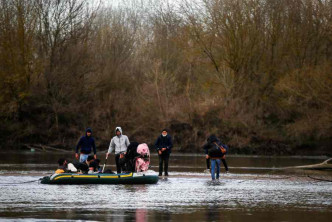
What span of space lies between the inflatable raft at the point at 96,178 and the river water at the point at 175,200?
45 cm

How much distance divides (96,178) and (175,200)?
19.0ft

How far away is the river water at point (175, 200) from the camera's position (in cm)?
1577

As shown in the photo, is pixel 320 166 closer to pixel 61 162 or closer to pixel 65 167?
pixel 65 167

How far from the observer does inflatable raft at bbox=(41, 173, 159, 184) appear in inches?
956

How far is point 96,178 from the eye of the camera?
2442cm

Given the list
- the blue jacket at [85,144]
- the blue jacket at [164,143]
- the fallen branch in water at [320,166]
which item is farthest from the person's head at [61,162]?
the fallen branch in water at [320,166]

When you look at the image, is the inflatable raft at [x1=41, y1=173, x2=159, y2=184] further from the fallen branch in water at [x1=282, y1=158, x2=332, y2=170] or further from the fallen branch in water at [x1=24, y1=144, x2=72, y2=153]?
the fallen branch in water at [x1=24, y1=144, x2=72, y2=153]

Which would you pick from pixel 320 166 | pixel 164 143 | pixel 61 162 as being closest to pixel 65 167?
pixel 61 162

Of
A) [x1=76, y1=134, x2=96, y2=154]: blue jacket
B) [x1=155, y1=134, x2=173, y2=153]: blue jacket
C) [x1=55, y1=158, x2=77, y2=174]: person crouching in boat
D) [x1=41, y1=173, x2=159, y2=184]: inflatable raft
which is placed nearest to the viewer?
[x1=41, y1=173, x2=159, y2=184]: inflatable raft

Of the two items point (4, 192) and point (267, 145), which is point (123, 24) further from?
point (4, 192)

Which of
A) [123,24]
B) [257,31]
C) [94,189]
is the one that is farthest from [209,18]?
[94,189]

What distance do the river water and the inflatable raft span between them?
45 cm

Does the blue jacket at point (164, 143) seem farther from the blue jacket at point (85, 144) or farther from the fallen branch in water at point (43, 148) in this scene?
the fallen branch in water at point (43, 148)

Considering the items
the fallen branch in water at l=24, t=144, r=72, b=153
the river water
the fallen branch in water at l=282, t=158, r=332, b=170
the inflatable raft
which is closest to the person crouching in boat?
the inflatable raft
